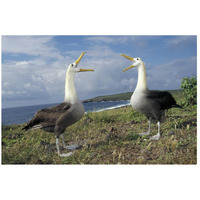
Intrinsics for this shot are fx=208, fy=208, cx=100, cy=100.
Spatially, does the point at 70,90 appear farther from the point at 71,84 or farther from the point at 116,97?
the point at 116,97

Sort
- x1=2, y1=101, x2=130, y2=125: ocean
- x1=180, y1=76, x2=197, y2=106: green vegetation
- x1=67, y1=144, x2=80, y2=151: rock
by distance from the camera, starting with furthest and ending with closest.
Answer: x1=180, y1=76, x2=197, y2=106: green vegetation → x1=2, y1=101, x2=130, y2=125: ocean → x1=67, y1=144, x2=80, y2=151: rock

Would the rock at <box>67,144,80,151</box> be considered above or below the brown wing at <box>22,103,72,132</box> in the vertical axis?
below

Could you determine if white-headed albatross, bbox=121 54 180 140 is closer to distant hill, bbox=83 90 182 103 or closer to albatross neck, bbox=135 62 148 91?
albatross neck, bbox=135 62 148 91

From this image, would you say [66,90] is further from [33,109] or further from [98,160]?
[98,160]

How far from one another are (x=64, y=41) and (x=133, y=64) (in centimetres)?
140

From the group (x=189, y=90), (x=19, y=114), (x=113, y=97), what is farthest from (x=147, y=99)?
(x=19, y=114)

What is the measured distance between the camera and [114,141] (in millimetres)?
3732

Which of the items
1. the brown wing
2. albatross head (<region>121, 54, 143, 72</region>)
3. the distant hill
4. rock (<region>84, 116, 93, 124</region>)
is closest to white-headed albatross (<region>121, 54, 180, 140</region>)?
albatross head (<region>121, 54, 143, 72</region>)

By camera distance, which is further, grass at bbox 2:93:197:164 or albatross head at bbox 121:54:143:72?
albatross head at bbox 121:54:143:72

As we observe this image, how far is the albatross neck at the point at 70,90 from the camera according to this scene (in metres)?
3.48

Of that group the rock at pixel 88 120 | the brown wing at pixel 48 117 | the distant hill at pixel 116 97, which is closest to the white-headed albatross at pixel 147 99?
the distant hill at pixel 116 97

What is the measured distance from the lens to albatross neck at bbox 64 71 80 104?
11.4ft

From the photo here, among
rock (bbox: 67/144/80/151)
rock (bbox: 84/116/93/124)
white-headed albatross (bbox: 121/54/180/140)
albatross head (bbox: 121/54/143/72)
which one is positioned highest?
albatross head (bbox: 121/54/143/72)

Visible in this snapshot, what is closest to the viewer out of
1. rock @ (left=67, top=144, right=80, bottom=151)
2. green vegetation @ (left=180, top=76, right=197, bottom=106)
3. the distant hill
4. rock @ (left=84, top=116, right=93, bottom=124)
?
rock @ (left=67, top=144, right=80, bottom=151)
